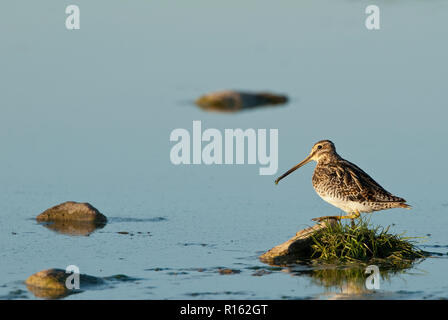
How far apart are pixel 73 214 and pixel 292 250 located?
3.68m

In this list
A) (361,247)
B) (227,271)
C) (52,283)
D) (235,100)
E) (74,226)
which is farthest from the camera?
(235,100)

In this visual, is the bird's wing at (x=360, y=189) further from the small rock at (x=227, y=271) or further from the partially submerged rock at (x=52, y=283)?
the partially submerged rock at (x=52, y=283)

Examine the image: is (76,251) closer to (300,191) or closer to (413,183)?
(300,191)

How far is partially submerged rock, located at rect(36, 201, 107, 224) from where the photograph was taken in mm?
15523

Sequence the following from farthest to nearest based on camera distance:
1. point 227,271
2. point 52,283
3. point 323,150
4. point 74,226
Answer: point 323,150, point 74,226, point 227,271, point 52,283

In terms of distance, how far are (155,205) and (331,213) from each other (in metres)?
2.69

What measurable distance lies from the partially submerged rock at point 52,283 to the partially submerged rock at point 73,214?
340cm

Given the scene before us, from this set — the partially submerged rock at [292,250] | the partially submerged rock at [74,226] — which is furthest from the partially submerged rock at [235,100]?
the partially submerged rock at [292,250]

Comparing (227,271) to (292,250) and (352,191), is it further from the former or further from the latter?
(352,191)

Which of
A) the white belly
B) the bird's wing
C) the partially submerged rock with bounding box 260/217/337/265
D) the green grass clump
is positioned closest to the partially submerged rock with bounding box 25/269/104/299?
the partially submerged rock with bounding box 260/217/337/265

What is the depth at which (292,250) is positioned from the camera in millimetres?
13461

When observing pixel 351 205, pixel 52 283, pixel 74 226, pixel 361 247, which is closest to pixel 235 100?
pixel 74 226

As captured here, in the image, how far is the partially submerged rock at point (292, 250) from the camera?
1339cm

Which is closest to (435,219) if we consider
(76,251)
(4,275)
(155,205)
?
(155,205)
